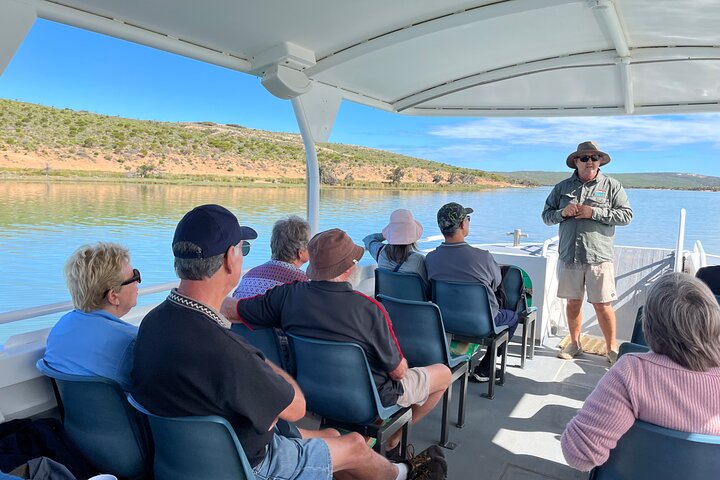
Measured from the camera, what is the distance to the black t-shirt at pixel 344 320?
1.79 meters

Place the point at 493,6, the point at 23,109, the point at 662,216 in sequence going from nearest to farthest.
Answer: the point at 493,6
the point at 23,109
the point at 662,216

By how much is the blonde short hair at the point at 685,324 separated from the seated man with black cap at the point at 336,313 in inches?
36.3

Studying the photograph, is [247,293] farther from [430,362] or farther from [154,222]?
[154,222]

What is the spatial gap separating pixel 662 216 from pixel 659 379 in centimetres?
1095

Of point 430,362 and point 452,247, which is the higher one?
point 452,247

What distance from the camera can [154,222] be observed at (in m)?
10.4

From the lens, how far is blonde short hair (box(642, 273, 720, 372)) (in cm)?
117

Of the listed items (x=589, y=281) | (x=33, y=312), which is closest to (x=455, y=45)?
(x=589, y=281)

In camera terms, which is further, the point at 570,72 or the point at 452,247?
the point at 570,72

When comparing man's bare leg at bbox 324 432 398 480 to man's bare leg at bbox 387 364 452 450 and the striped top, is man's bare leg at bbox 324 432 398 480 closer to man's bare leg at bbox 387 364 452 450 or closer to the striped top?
man's bare leg at bbox 387 364 452 450

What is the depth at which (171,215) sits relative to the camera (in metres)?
10.2

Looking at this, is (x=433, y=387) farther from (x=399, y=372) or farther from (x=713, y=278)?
(x=713, y=278)

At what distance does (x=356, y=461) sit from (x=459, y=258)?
158 centimetres

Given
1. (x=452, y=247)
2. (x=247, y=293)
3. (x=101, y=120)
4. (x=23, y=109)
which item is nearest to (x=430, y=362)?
(x=452, y=247)
